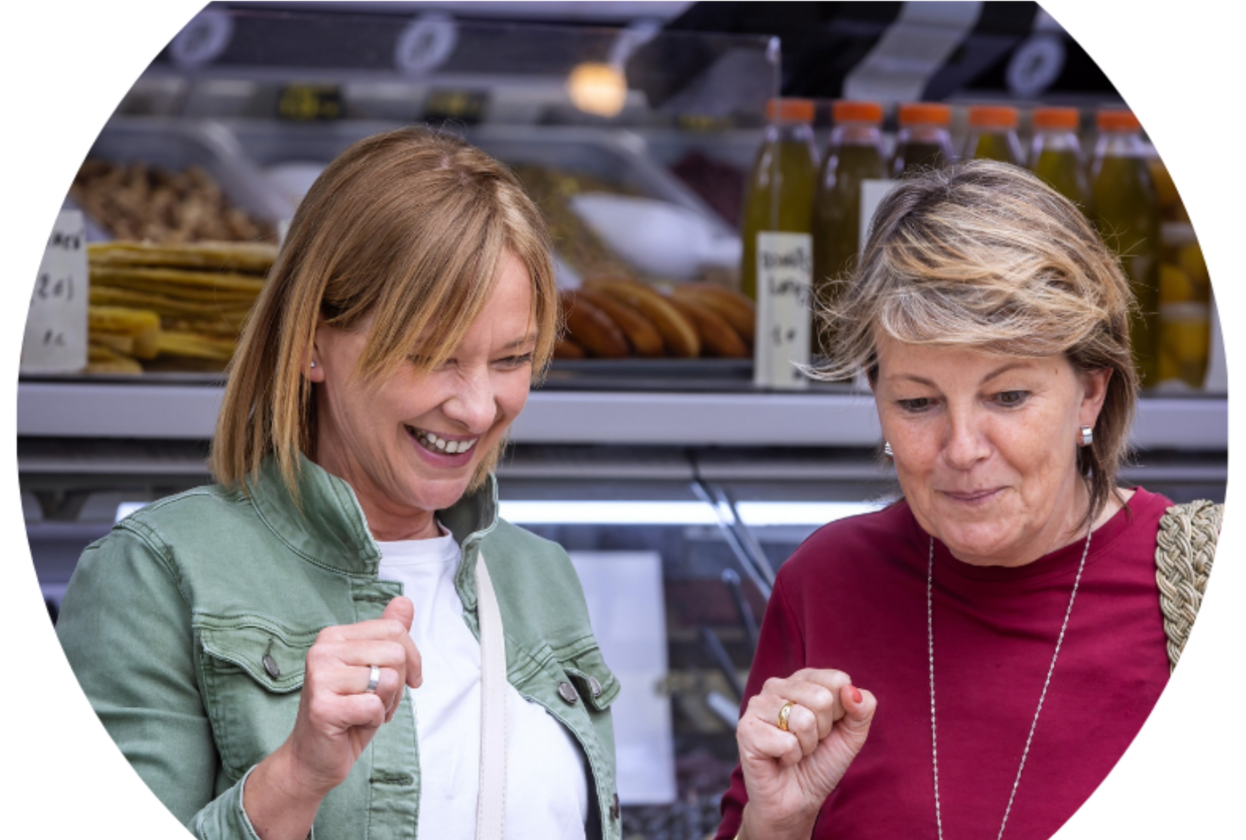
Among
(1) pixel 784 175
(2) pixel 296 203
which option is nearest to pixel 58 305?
(2) pixel 296 203

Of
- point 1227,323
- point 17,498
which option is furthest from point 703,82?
point 17,498

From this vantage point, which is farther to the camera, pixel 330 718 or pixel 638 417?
pixel 638 417

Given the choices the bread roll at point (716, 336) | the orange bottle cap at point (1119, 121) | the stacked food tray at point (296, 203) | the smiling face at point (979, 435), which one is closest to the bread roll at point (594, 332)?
the stacked food tray at point (296, 203)

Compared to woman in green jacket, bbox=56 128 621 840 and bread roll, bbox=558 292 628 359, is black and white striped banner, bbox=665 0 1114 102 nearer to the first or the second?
bread roll, bbox=558 292 628 359

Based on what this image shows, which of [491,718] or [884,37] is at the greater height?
[884,37]

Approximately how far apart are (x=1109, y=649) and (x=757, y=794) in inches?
16.4

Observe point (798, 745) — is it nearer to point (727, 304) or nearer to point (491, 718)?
point (491, 718)

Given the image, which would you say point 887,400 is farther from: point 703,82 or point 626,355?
point 703,82

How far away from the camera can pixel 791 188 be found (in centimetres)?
214

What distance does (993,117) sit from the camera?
2076mm

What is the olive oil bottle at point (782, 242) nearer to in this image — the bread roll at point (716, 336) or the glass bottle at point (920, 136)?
the bread roll at point (716, 336)

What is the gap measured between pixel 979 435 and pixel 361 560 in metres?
0.63

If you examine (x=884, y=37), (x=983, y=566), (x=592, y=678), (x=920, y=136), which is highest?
(x=884, y=37)

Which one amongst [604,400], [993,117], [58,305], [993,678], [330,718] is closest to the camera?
[330,718]
